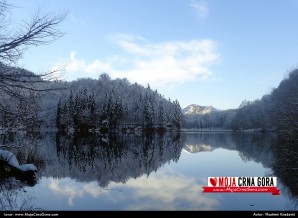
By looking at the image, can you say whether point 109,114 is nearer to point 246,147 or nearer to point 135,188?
point 246,147

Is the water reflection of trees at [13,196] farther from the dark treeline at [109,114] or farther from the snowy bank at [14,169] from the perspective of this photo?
the dark treeline at [109,114]

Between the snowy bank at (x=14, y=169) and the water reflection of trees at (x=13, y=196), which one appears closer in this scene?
the water reflection of trees at (x=13, y=196)

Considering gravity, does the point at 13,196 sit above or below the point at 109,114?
below

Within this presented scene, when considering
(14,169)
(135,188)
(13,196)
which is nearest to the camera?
(13,196)

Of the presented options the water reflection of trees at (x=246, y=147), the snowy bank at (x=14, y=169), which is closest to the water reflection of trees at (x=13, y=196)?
the snowy bank at (x=14, y=169)

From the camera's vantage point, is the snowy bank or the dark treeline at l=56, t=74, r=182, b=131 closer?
the snowy bank

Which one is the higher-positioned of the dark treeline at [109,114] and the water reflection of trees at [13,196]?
the dark treeline at [109,114]

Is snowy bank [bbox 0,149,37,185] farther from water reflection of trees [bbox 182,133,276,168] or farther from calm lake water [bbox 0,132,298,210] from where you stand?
water reflection of trees [bbox 182,133,276,168]

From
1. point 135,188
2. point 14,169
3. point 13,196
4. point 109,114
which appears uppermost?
point 109,114

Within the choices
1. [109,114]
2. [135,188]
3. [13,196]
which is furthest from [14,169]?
[109,114]

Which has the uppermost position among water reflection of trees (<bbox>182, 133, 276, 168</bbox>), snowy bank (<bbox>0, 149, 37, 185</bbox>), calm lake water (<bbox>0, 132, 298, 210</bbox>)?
snowy bank (<bbox>0, 149, 37, 185</bbox>)

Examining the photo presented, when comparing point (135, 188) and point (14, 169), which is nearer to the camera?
point (135, 188)

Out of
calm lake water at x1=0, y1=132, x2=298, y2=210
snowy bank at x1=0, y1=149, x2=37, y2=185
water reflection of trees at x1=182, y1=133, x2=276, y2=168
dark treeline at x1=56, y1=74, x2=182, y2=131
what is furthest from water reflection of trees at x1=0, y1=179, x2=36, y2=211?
dark treeline at x1=56, y1=74, x2=182, y2=131

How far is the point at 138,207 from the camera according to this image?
40.1ft
